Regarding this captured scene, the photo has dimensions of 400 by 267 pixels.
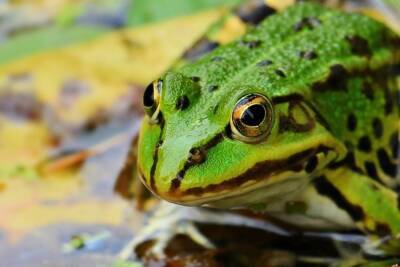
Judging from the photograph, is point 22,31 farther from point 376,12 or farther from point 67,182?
point 376,12

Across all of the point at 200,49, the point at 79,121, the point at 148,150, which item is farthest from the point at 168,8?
the point at 148,150

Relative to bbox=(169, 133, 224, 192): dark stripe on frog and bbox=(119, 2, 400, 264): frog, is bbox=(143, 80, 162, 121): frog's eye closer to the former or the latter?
bbox=(119, 2, 400, 264): frog

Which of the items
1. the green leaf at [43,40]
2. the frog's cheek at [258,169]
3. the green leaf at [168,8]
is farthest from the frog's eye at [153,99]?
the green leaf at [43,40]

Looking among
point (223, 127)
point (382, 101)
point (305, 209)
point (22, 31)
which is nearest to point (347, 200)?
point (305, 209)

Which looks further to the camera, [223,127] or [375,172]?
[375,172]

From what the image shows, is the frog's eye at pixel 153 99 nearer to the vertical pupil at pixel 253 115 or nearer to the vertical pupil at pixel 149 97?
the vertical pupil at pixel 149 97

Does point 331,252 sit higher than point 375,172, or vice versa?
point 375,172

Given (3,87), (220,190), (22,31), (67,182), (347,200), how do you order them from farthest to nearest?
1. (22,31)
2. (3,87)
3. (67,182)
4. (347,200)
5. (220,190)
